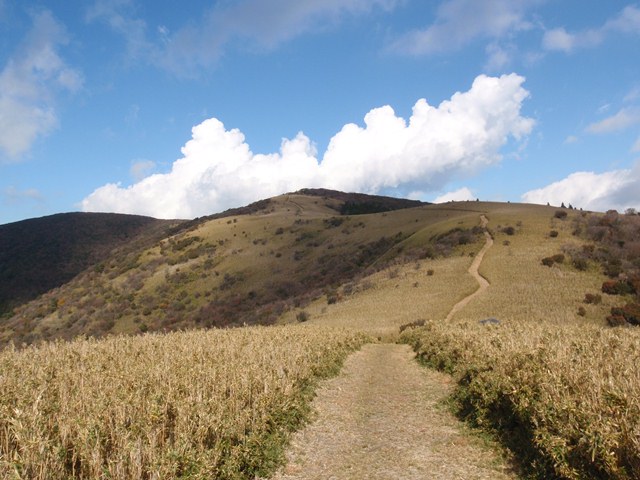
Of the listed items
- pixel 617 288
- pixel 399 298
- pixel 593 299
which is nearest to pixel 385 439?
pixel 593 299

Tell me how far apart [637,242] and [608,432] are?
55906 mm

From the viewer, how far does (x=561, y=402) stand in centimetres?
778

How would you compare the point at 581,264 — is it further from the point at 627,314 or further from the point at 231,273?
the point at 231,273

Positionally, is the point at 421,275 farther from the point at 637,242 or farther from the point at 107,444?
the point at 107,444

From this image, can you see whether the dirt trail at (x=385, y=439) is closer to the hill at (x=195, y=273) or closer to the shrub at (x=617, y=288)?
the shrub at (x=617, y=288)

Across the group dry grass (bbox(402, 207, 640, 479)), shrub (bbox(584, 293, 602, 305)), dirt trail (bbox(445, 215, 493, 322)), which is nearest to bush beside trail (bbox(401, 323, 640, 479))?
dry grass (bbox(402, 207, 640, 479))

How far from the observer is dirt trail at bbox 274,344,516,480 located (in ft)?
25.6

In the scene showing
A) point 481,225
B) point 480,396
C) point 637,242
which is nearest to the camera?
point 480,396

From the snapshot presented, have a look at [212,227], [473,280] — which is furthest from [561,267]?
[212,227]

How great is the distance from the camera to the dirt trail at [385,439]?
7.80 meters

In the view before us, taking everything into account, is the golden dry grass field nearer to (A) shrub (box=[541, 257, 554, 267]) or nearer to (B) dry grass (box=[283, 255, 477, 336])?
(B) dry grass (box=[283, 255, 477, 336])

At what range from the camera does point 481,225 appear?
66.6 metres

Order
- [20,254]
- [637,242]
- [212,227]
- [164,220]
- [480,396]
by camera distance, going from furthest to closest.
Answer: [164,220], [20,254], [212,227], [637,242], [480,396]

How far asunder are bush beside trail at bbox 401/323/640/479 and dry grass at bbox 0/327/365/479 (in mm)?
4531
